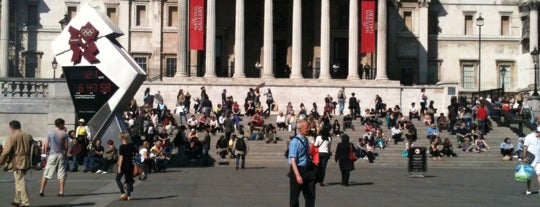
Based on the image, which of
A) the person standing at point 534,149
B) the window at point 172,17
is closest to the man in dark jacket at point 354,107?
the window at point 172,17

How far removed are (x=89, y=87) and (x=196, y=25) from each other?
23.0 meters

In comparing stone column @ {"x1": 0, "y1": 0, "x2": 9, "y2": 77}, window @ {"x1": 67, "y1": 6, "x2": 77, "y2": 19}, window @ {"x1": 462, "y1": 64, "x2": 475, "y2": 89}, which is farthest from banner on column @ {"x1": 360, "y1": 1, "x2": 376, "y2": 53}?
stone column @ {"x1": 0, "y1": 0, "x2": 9, "y2": 77}

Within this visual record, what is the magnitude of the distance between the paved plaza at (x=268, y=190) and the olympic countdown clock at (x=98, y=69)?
3.12 metres

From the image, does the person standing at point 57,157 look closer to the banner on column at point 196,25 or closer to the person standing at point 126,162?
the person standing at point 126,162

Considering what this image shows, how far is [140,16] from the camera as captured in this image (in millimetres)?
66312

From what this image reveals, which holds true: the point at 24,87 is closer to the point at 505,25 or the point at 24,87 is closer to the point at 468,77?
the point at 468,77

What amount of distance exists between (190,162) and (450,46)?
34.6 m

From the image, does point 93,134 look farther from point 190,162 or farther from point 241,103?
point 241,103

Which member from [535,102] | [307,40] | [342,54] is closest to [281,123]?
[307,40]

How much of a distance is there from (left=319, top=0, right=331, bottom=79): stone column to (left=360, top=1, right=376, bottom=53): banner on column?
87.3 inches

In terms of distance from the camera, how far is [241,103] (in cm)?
5744

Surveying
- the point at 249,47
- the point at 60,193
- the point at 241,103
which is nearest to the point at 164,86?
the point at 241,103

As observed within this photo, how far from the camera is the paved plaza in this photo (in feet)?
75.5

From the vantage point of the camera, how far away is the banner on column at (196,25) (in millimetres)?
58406
